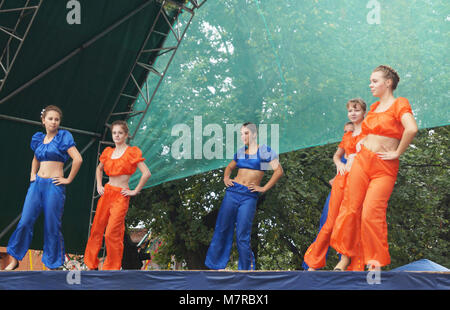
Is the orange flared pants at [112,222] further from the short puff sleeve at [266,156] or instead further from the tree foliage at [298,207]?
the tree foliage at [298,207]

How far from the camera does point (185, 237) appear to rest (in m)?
11.2

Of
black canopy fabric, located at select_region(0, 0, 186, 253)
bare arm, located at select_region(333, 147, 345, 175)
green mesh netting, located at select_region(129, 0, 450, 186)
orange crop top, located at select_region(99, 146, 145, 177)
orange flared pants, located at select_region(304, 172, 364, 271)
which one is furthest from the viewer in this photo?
black canopy fabric, located at select_region(0, 0, 186, 253)

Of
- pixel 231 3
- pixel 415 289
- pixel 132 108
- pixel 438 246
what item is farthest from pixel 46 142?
pixel 438 246

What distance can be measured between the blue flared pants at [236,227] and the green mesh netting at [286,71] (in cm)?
105

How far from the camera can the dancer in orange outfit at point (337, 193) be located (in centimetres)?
472

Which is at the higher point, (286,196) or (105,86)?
(105,86)

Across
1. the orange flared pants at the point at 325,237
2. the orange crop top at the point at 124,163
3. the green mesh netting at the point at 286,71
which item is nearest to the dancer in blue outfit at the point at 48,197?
the orange crop top at the point at 124,163

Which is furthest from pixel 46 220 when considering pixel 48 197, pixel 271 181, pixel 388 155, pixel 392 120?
pixel 392 120

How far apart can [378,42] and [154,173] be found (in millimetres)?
3600

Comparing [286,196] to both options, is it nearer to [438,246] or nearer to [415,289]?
[438,246]

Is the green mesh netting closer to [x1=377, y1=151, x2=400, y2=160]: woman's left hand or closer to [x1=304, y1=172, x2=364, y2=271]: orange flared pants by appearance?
[x1=304, y1=172, x2=364, y2=271]: orange flared pants

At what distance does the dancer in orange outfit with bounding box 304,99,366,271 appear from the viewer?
4.72 meters

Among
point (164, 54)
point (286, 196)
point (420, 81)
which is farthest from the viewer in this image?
point (286, 196)

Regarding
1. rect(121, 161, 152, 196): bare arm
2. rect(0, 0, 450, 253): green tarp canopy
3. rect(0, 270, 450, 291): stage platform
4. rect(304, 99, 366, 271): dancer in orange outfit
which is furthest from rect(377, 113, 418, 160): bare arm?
rect(121, 161, 152, 196): bare arm
